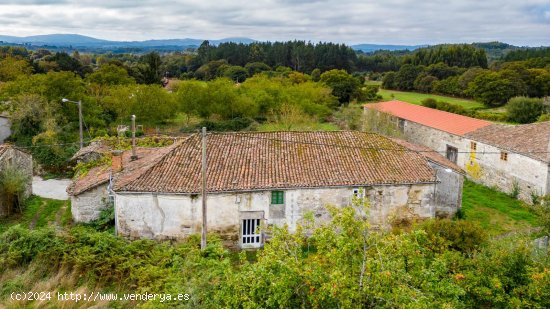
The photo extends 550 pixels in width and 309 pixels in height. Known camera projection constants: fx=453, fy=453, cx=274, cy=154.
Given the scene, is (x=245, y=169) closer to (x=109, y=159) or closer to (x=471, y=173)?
(x=109, y=159)

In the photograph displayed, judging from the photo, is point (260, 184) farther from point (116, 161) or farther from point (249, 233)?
point (116, 161)

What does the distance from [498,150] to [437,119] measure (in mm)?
12496

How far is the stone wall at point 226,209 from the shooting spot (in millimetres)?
19750

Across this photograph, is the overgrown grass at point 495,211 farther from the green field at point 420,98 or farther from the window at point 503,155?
the green field at point 420,98

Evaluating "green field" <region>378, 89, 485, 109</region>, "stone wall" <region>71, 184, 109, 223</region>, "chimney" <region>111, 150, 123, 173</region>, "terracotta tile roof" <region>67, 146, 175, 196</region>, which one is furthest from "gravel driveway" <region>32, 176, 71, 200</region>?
"green field" <region>378, 89, 485, 109</region>

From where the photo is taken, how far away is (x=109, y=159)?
26.4 meters

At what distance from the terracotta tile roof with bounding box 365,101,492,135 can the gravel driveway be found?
2893 cm

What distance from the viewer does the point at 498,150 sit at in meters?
30.3

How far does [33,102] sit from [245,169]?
1086 inches

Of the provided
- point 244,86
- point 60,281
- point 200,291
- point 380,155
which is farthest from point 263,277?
point 244,86

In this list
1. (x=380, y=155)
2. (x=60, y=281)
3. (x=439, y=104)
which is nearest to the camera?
(x=60, y=281)

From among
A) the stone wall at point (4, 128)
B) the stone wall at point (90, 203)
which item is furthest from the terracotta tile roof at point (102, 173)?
the stone wall at point (4, 128)

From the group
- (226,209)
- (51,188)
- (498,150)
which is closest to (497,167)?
(498,150)

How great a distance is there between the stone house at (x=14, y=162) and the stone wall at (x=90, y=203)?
4.44m
